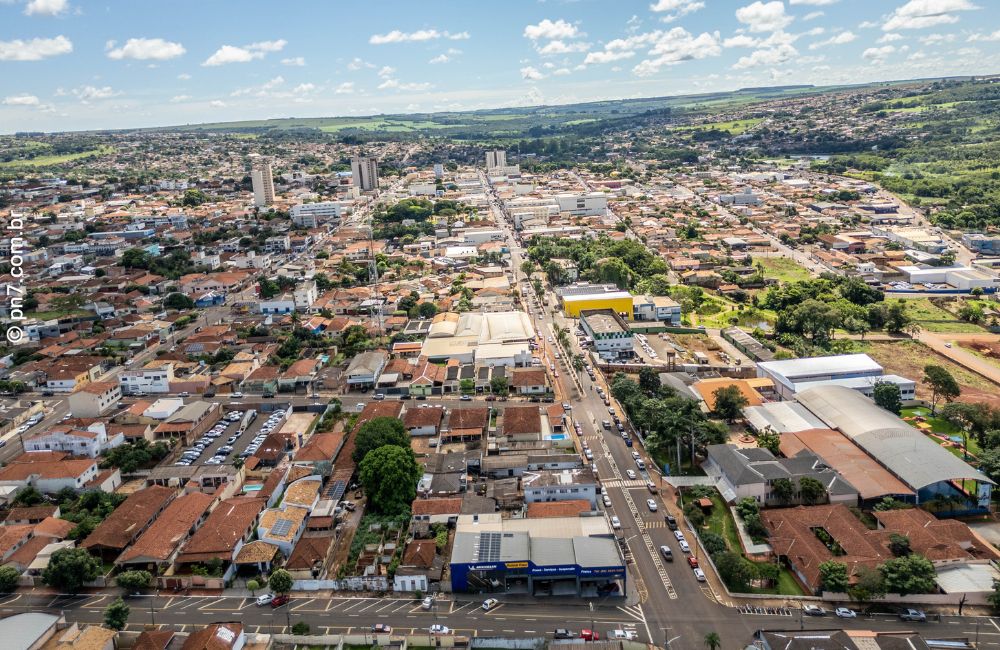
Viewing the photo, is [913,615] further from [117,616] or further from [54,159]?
[54,159]

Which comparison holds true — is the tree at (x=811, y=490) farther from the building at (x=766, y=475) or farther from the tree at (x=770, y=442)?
the tree at (x=770, y=442)

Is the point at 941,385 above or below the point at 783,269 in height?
below

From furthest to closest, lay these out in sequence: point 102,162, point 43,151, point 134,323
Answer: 1. point 43,151
2. point 102,162
3. point 134,323

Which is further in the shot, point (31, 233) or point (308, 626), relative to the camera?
point (31, 233)

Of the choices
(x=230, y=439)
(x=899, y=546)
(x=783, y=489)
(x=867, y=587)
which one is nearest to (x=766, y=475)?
(x=783, y=489)

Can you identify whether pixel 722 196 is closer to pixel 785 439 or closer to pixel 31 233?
pixel 785 439

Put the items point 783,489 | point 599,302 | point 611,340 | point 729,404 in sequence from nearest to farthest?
point 783,489, point 729,404, point 611,340, point 599,302

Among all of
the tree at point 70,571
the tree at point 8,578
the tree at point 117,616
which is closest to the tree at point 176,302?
the tree at point 8,578

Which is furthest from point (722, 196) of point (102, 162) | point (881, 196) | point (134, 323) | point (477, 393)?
point (102, 162)
